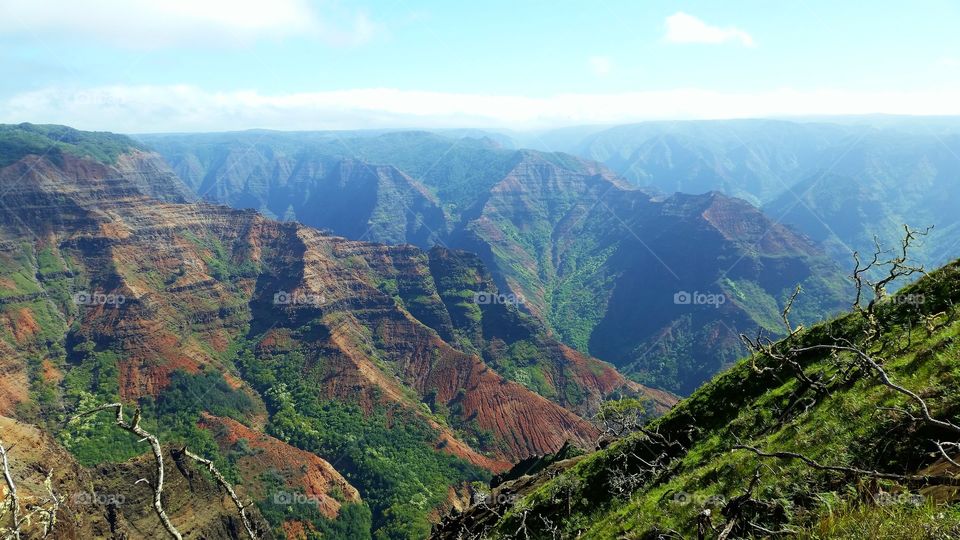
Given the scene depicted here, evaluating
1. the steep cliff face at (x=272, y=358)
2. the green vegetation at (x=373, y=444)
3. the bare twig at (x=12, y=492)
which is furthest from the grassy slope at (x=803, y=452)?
the green vegetation at (x=373, y=444)

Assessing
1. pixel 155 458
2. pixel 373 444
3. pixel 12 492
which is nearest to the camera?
pixel 155 458

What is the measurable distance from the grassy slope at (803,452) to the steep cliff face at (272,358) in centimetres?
6524

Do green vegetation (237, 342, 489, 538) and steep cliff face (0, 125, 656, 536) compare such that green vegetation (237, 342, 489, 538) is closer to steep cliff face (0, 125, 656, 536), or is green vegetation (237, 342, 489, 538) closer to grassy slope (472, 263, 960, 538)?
steep cliff face (0, 125, 656, 536)

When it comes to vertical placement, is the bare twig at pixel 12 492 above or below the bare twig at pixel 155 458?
below

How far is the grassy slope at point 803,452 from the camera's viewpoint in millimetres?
6039

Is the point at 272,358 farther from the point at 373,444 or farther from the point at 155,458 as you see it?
the point at 155,458

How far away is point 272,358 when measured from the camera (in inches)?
5453

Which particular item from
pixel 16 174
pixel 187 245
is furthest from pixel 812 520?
pixel 16 174

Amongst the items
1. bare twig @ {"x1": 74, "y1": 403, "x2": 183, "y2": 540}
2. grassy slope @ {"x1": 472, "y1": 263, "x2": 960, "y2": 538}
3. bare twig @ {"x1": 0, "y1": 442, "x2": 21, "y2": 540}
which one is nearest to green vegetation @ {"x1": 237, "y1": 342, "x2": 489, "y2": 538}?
grassy slope @ {"x1": 472, "y1": 263, "x2": 960, "y2": 538}

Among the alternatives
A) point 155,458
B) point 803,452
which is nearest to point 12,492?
point 155,458

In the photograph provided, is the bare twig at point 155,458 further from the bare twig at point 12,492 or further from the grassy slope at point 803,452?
the grassy slope at point 803,452

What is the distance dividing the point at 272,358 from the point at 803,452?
143388mm

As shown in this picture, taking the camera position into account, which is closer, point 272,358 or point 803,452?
point 803,452

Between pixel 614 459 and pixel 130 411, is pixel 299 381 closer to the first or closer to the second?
pixel 130 411
